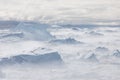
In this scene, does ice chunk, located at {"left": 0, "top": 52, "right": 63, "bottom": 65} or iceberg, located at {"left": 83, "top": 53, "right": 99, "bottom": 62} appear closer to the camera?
ice chunk, located at {"left": 0, "top": 52, "right": 63, "bottom": 65}

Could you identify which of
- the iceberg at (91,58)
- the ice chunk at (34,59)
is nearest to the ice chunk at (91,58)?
→ the iceberg at (91,58)

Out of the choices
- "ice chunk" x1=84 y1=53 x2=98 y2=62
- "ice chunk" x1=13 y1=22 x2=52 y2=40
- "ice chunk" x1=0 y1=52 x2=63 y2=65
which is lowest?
"ice chunk" x1=13 y1=22 x2=52 y2=40

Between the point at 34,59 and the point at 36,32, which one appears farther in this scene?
the point at 36,32

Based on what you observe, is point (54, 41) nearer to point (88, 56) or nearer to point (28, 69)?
point (88, 56)

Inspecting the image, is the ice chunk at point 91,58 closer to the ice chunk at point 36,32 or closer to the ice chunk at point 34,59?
the ice chunk at point 34,59

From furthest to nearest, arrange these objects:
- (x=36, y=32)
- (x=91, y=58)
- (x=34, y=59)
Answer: (x=36, y=32) → (x=91, y=58) → (x=34, y=59)

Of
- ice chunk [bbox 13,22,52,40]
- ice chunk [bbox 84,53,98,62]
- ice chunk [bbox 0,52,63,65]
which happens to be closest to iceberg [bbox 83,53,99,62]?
ice chunk [bbox 84,53,98,62]

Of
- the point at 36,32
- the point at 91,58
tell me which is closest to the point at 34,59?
the point at 91,58

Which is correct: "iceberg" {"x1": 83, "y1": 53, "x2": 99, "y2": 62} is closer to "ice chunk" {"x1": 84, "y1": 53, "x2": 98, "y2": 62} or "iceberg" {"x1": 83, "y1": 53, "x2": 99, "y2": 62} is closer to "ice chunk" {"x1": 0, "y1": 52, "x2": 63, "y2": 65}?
"ice chunk" {"x1": 84, "y1": 53, "x2": 98, "y2": 62}

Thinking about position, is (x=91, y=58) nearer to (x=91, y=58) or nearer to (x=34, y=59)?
(x=91, y=58)

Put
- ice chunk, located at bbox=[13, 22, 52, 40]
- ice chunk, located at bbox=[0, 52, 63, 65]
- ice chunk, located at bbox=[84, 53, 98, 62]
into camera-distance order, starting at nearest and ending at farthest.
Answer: ice chunk, located at bbox=[0, 52, 63, 65] < ice chunk, located at bbox=[84, 53, 98, 62] < ice chunk, located at bbox=[13, 22, 52, 40]

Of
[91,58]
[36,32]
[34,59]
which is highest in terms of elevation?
[34,59]

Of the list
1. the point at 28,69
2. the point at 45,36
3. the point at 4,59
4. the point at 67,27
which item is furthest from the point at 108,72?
the point at 67,27
